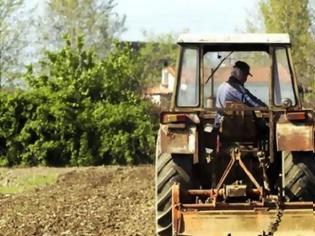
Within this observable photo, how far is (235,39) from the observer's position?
9.68 metres

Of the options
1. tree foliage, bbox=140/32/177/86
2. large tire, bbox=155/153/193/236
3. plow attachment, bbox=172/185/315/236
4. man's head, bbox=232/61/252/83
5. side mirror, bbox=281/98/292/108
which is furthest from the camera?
tree foliage, bbox=140/32/177/86

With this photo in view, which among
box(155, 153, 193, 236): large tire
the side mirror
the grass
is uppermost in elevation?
the grass

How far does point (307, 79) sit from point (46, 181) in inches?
658

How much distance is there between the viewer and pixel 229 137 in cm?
979

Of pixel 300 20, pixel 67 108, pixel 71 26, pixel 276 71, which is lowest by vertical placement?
pixel 276 71

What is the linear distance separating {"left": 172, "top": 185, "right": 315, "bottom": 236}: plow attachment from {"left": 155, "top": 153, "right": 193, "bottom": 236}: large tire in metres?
0.50

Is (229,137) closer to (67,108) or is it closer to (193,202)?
(193,202)

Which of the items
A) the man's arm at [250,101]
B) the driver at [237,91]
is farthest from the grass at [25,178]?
the man's arm at [250,101]

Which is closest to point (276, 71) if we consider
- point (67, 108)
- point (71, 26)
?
point (67, 108)

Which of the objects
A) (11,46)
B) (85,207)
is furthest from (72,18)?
(85,207)

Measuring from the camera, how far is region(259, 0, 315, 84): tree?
37312 millimetres

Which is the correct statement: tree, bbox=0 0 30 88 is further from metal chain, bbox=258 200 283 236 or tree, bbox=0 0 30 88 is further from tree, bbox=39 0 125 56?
metal chain, bbox=258 200 283 236

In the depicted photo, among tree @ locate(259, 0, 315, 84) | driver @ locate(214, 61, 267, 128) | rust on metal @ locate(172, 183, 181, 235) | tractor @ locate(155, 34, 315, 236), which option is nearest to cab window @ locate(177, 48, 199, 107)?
tractor @ locate(155, 34, 315, 236)

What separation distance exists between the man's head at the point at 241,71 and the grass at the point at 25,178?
9.81 m
